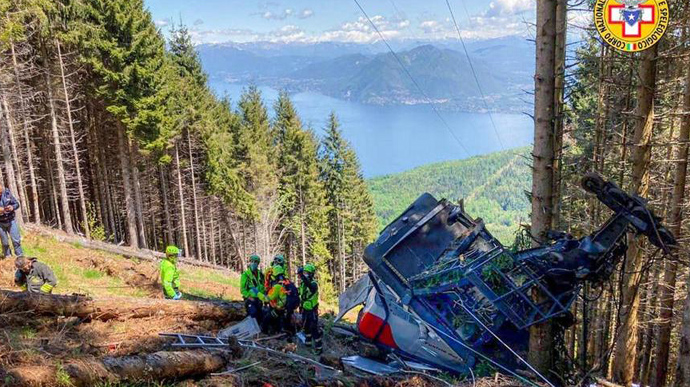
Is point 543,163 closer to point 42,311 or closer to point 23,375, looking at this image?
point 23,375

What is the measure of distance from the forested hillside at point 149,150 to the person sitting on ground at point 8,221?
906 cm

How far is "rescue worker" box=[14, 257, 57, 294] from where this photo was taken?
29.0 feet

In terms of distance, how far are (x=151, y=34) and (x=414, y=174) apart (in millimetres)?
138035

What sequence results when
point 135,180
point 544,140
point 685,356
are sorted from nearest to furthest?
1. point 685,356
2. point 544,140
3. point 135,180

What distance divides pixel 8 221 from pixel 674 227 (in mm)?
15850

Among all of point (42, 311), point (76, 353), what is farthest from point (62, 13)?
point (76, 353)

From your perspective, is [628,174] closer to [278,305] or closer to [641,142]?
[641,142]

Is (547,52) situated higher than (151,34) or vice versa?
(151,34)

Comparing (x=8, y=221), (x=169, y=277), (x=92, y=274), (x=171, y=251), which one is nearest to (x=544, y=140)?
(x=171, y=251)

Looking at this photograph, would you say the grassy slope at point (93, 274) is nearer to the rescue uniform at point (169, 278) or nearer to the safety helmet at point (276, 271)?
the rescue uniform at point (169, 278)

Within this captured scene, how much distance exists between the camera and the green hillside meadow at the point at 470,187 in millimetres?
138625

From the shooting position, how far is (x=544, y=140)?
6.61m

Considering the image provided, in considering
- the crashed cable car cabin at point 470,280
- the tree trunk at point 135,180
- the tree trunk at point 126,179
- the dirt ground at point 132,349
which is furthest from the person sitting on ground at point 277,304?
the tree trunk at point 135,180

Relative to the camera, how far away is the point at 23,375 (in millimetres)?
4395
